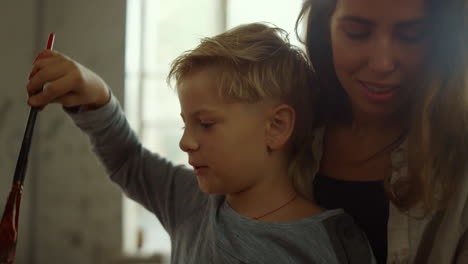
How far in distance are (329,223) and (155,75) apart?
1.75 meters

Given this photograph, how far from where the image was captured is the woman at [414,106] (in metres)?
0.76

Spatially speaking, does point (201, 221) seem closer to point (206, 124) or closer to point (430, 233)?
point (206, 124)

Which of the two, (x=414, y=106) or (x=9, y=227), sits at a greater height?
(x=414, y=106)

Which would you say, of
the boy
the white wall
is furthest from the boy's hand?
the white wall

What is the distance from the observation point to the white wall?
2.25 meters

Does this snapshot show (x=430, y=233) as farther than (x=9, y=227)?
Yes

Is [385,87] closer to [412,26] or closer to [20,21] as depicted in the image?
[412,26]

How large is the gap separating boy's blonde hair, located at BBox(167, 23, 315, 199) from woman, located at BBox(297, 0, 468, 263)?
0.09m

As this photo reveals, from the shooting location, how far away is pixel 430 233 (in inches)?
30.7

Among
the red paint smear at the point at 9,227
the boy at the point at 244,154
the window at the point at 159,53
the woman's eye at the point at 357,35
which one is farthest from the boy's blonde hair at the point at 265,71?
the window at the point at 159,53

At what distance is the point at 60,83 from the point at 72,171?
1.71m

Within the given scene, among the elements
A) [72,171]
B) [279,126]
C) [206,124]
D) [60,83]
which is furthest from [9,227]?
[72,171]

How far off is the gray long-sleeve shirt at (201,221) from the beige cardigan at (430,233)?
0.06 meters

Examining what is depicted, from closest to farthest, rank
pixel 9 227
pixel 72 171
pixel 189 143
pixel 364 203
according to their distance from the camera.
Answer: pixel 9 227 < pixel 189 143 < pixel 364 203 < pixel 72 171
